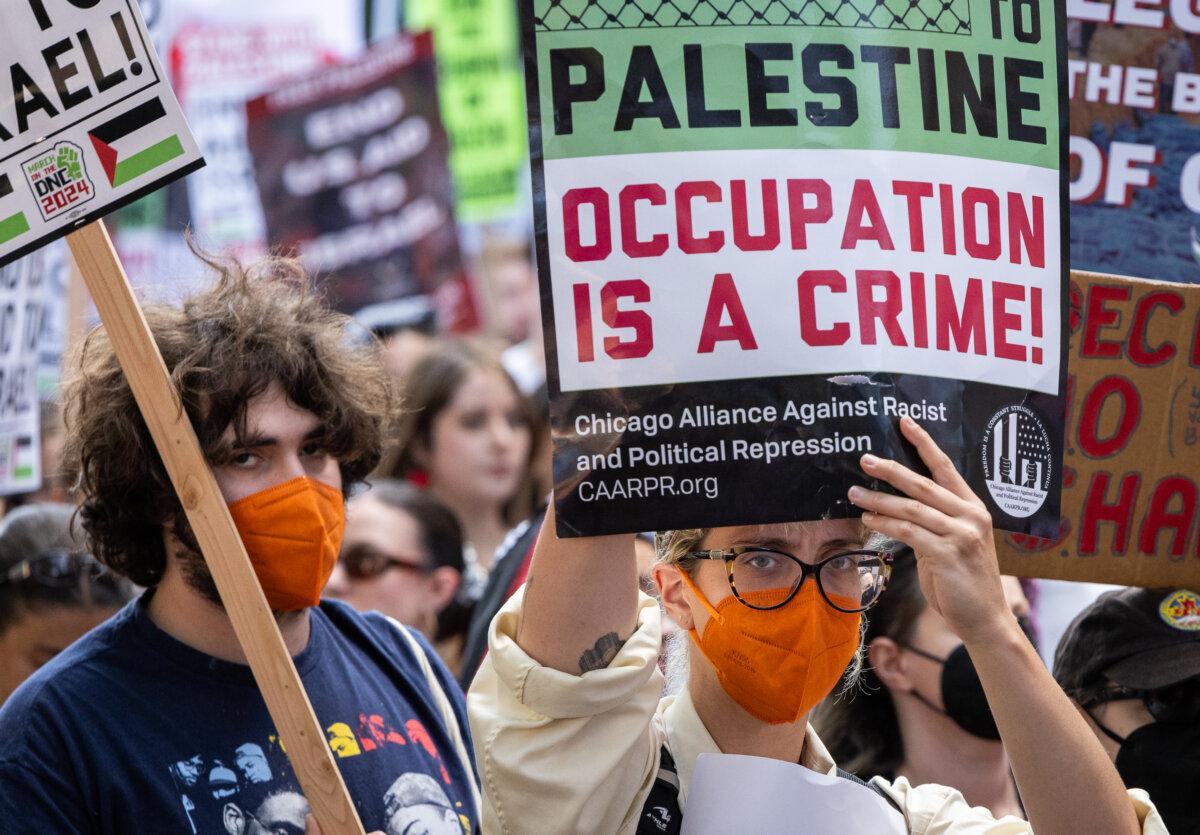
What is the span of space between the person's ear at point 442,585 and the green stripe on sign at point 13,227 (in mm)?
2592

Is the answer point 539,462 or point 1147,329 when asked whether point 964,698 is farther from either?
point 539,462

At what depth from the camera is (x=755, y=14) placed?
2328 mm

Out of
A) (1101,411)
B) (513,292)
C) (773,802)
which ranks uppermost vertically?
(1101,411)

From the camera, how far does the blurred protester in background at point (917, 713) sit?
3.79 m

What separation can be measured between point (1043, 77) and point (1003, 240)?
28 centimetres

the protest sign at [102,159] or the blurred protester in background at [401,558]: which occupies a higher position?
the protest sign at [102,159]

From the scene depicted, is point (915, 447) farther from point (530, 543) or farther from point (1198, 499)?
point (530, 543)

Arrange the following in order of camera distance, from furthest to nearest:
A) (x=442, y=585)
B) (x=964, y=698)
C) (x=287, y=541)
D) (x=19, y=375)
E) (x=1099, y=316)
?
1. (x=442, y=585)
2. (x=19, y=375)
3. (x=964, y=698)
4. (x=1099, y=316)
5. (x=287, y=541)

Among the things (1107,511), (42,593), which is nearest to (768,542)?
(1107,511)

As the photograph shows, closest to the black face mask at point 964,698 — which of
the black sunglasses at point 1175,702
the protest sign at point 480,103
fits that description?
the black sunglasses at point 1175,702

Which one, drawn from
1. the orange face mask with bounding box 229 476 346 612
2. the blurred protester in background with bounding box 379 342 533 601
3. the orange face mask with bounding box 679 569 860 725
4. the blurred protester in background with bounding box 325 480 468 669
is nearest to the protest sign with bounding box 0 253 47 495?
the blurred protester in background with bounding box 325 480 468 669

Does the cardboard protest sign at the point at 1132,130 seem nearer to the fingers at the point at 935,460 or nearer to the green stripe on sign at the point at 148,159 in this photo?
the fingers at the point at 935,460

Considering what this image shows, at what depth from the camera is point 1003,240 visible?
95.0 inches

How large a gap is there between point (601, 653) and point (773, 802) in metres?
0.42
